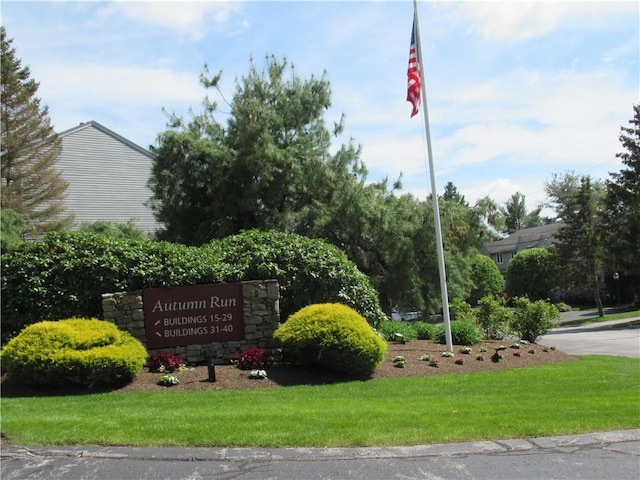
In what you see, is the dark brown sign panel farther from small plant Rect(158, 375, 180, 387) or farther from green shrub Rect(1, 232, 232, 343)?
small plant Rect(158, 375, 180, 387)

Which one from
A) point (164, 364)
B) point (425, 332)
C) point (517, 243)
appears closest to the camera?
point (164, 364)

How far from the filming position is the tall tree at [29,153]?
28.6 m

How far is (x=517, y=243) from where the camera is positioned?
71.6m

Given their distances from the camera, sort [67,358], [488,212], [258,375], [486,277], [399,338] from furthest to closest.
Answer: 1. [486,277]
2. [488,212]
3. [399,338]
4. [258,375]
5. [67,358]

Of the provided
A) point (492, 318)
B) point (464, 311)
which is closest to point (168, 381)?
point (492, 318)

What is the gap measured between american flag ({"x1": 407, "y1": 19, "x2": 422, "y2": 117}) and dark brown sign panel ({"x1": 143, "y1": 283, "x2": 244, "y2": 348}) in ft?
20.1

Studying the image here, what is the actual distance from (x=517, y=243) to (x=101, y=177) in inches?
2169

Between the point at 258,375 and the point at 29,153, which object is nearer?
the point at 258,375

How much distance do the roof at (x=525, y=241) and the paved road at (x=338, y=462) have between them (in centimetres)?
6495

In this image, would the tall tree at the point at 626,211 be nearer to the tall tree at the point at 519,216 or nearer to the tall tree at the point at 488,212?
the tall tree at the point at 488,212

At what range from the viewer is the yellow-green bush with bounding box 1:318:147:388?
8312 mm

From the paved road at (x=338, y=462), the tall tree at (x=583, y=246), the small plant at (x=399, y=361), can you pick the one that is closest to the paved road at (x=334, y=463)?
the paved road at (x=338, y=462)

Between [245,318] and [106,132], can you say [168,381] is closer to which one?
[245,318]

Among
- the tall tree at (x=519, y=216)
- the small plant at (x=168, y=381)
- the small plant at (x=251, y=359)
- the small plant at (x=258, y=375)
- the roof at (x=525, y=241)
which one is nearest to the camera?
the small plant at (x=168, y=381)
